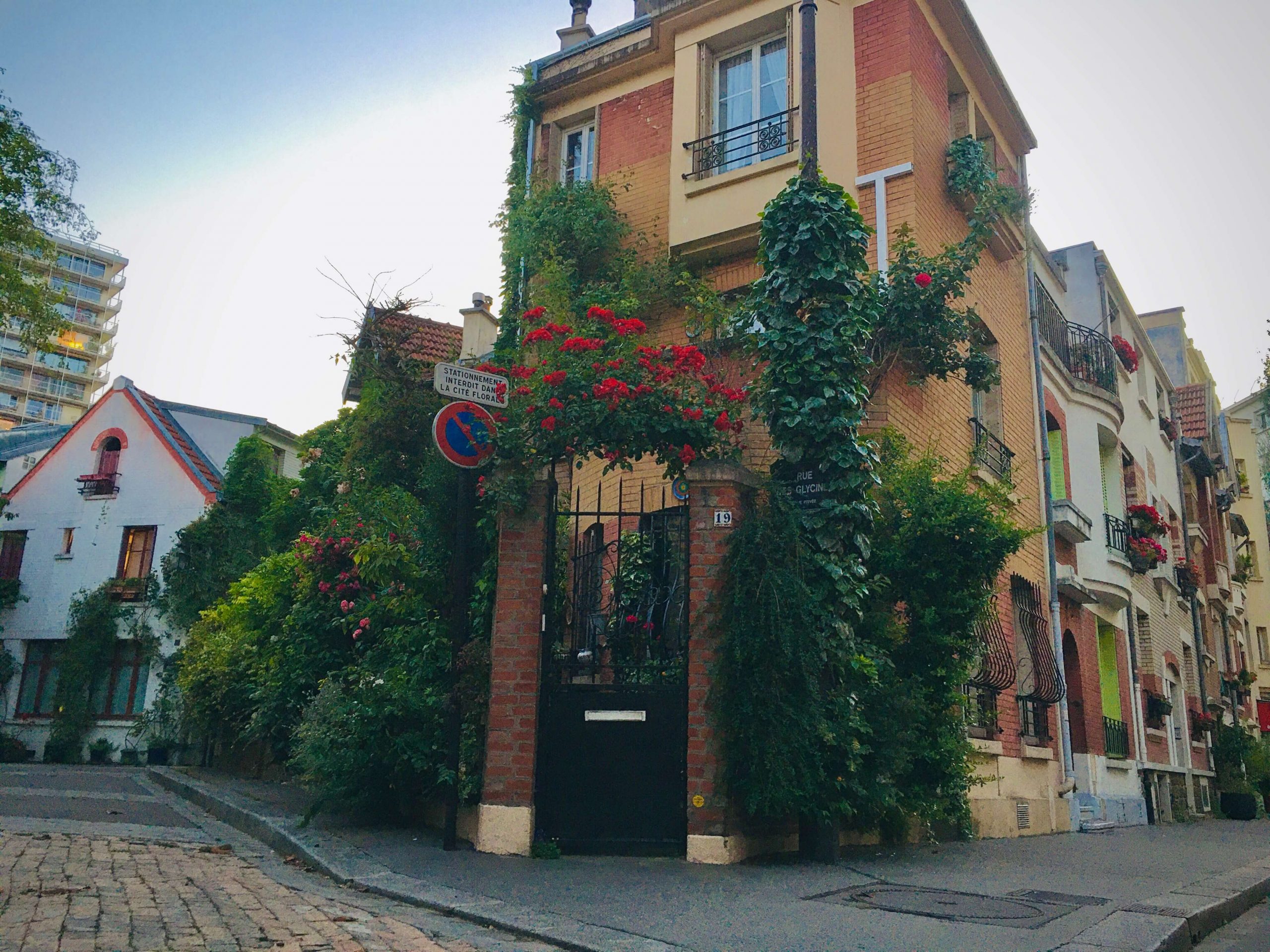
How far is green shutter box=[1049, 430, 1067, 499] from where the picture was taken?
54.0 ft

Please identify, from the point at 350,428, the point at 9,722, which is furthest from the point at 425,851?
the point at 9,722

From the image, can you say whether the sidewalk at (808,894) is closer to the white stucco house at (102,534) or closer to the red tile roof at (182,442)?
the white stucco house at (102,534)

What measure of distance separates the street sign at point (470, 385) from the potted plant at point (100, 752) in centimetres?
2268

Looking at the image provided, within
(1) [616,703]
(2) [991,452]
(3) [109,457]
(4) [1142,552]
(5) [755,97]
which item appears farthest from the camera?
(3) [109,457]

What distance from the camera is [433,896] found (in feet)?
20.3

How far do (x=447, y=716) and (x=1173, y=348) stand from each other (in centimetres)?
3076

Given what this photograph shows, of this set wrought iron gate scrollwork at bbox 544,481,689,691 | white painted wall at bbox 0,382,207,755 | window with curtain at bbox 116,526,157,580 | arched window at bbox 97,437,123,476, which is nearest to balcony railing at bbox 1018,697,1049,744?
wrought iron gate scrollwork at bbox 544,481,689,691

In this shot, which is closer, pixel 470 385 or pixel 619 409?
pixel 619 409

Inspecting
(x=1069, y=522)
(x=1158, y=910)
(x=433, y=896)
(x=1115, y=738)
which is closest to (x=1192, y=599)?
(x=1115, y=738)

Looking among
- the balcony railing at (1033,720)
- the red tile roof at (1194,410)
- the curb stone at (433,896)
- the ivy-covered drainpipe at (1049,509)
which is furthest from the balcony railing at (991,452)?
the red tile roof at (1194,410)

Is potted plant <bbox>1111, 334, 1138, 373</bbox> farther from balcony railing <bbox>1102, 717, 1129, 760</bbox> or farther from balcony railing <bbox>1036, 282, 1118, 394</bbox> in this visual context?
balcony railing <bbox>1102, 717, 1129, 760</bbox>

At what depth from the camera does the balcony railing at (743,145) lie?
39.1ft

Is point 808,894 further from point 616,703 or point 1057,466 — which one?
point 1057,466

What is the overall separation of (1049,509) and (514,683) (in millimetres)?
9801
